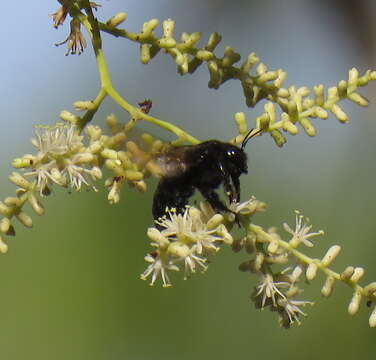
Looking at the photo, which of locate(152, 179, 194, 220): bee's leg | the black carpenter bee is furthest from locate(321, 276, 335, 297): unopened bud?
locate(152, 179, 194, 220): bee's leg

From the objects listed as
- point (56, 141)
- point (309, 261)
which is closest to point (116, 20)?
point (56, 141)

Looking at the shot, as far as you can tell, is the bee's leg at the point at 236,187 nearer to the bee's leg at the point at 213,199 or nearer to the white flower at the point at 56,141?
the bee's leg at the point at 213,199

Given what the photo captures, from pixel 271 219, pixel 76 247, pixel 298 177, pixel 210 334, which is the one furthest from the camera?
pixel 298 177

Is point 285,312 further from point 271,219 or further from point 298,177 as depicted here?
point 298,177

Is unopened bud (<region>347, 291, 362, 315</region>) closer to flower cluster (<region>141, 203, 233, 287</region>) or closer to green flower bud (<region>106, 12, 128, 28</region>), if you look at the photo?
flower cluster (<region>141, 203, 233, 287</region>)

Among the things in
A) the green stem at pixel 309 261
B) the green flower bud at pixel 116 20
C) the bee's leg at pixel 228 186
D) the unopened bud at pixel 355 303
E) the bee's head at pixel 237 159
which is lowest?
the unopened bud at pixel 355 303

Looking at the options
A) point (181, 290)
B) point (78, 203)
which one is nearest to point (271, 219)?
point (181, 290)

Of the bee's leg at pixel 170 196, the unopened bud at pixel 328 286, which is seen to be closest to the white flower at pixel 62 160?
the bee's leg at pixel 170 196

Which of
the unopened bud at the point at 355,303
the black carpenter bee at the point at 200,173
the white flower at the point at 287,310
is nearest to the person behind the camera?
the unopened bud at the point at 355,303
